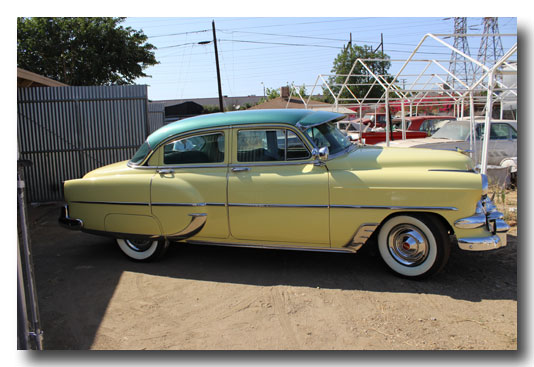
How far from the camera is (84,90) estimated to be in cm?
971

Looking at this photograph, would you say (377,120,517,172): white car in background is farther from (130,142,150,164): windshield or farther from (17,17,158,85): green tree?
(17,17,158,85): green tree

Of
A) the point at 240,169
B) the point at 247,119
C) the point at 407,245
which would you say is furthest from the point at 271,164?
the point at 407,245

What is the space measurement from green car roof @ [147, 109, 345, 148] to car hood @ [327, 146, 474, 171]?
590 mm

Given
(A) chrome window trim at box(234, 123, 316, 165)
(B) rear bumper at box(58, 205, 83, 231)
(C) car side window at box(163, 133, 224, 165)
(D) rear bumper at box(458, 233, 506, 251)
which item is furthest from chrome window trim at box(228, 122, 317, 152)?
(B) rear bumper at box(58, 205, 83, 231)

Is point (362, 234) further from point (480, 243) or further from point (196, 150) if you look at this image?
point (196, 150)

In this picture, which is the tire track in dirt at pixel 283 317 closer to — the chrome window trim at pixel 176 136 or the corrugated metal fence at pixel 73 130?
the chrome window trim at pixel 176 136

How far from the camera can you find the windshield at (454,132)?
11227 millimetres

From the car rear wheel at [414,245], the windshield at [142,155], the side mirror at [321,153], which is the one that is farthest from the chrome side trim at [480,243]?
the windshield at [142,155]

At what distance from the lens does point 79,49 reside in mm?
22656

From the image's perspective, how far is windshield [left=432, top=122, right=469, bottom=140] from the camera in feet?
36.8

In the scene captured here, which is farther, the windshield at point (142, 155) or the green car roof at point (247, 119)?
the windshield at point (142, 155)

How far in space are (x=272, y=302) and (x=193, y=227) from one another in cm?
134

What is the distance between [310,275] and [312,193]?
948 millimetres

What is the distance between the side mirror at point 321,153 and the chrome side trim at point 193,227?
1.41m
